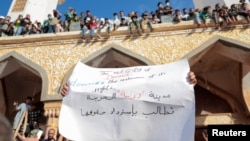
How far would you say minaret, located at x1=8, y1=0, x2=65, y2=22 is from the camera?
1316 centimetres

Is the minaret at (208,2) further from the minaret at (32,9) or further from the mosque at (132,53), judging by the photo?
the minaret at (32,9)

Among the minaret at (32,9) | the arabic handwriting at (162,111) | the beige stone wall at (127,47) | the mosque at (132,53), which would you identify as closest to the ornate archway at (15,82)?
the mosque at (132,53)

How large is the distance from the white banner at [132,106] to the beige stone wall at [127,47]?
4.05 meters

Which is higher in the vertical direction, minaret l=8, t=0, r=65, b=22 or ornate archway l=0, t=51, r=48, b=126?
minaret l=8, t=0, r=65, b=22

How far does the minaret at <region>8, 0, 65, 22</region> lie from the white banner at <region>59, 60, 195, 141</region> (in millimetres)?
10343

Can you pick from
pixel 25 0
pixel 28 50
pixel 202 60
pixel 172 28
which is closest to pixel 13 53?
pixel 28 50

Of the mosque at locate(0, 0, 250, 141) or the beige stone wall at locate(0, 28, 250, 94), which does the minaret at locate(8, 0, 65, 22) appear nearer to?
the mosque at locate(0, 0, 250, 141)

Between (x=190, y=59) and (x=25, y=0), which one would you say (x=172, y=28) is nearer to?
(x=190, y=59)

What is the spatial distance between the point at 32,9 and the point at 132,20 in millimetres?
6939

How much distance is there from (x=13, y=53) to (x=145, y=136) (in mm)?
5827

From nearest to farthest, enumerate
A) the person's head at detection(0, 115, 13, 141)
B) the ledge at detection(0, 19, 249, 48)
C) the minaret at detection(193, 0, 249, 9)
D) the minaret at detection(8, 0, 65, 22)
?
the person's head at detection(0, 115, 13, 141) < the ledge at detection(0, 19, 249, 48) < the minaret at detection(193, 0, 249, 9) < the minaret at detection(8, 0, 65, 22)

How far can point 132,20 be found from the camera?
7895 mm

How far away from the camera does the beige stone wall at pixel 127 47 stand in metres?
7.50

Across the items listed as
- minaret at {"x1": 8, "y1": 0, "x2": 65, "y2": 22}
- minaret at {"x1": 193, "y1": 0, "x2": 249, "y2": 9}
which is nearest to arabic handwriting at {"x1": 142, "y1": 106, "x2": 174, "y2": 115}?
minaret at {"x1": 193, "y1": 0, "x2": 249, "y2": 9}
